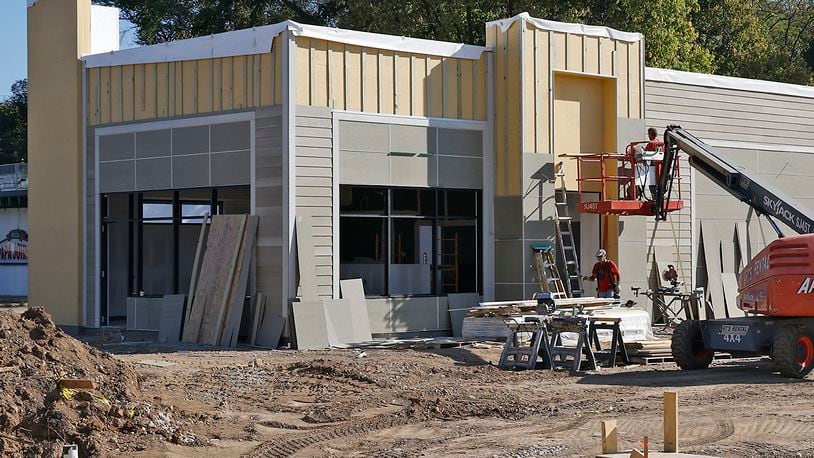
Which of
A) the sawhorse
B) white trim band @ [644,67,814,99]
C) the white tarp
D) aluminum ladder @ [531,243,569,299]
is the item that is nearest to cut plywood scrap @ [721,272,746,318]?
white trim band @ [644,67,814,99]

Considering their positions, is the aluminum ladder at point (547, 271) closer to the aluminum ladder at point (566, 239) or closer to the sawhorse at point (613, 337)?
the aluminum ladder at point (566, 239)

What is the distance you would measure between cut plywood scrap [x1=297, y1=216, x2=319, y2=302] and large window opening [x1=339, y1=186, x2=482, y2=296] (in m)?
1.11

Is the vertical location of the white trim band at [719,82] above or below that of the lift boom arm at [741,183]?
above

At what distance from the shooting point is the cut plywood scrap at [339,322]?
23078 mm

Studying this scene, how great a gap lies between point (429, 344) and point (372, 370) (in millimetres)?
4134

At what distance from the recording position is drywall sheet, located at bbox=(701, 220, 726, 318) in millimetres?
28406

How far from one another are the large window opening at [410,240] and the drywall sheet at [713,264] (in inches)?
249

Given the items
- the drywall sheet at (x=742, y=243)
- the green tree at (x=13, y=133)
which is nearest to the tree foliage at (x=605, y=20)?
the drywall sheet at (x=742, y=243)

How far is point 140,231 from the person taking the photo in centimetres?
2661

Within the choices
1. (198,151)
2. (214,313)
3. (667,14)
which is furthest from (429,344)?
(667,14)

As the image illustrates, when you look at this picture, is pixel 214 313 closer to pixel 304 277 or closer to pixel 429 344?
pixel 304 277

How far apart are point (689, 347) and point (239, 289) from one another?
8.88 metres

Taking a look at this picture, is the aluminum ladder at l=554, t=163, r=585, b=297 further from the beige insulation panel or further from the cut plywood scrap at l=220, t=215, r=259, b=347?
the cut plywood scrap at l=220, t=215, r=259, b=347

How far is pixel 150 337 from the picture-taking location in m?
25.5
